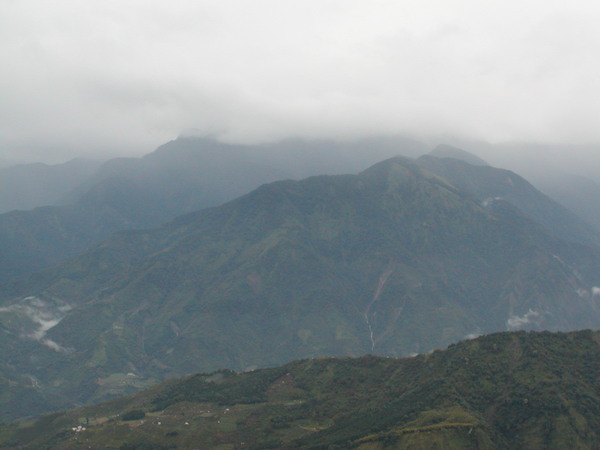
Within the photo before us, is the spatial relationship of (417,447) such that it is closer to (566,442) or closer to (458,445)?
(458,445)

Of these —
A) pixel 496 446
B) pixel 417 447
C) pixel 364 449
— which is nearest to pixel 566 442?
pixel 496 446

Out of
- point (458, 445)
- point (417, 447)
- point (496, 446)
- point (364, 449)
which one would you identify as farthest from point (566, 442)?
point (364, 449)

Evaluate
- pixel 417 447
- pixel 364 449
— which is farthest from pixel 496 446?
pixel 364 449

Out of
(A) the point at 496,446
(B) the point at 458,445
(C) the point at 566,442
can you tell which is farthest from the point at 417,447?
(C) the point at 566,442

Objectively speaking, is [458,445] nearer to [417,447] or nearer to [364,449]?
[417,447]

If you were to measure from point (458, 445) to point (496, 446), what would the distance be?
40.9 feet

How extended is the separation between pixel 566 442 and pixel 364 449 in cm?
6112

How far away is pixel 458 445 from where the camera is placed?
194 m

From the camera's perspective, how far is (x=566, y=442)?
194750 millimetres

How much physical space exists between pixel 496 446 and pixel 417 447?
24844 mm

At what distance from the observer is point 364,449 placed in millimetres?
199875

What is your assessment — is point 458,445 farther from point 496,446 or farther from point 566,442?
point 566,442

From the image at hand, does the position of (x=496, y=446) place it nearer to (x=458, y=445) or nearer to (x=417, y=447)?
(x=458, y=445)

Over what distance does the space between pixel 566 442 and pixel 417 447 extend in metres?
45.5
